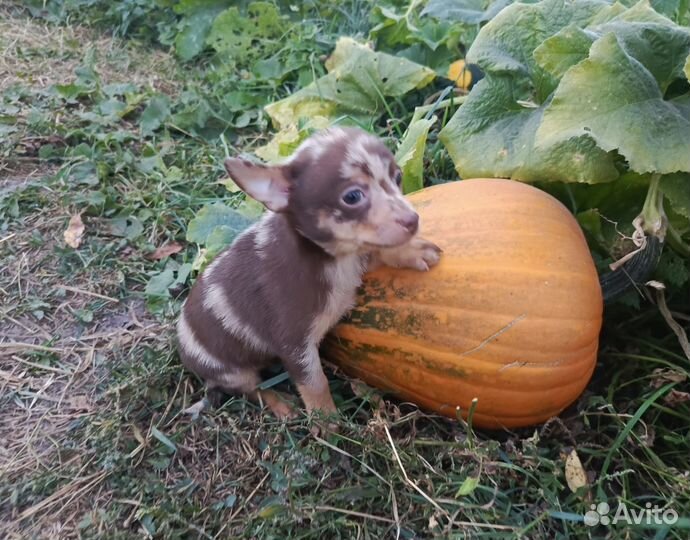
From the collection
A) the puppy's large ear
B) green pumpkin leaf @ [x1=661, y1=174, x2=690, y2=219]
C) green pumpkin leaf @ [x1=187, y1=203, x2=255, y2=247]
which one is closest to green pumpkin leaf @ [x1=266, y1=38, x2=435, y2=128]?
green pumpkin leaf @ [x1=187, y1=203, x2=255, y2=247]

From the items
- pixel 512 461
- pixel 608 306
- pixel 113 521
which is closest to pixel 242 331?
pixel 113 521

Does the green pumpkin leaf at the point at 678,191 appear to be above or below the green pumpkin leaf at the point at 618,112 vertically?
below

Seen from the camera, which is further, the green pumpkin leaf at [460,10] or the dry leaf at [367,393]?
the green pumpkin leaf at [460,10]

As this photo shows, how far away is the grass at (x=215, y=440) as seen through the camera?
2.64 metres

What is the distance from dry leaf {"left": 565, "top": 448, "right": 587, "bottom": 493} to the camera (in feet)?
8.66

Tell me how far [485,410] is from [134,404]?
1645 mm

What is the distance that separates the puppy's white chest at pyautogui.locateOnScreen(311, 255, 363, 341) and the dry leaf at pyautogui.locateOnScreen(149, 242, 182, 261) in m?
1.61

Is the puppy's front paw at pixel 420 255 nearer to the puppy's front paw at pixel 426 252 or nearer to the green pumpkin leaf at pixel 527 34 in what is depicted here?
the puppy's front paw at pixel 426 252

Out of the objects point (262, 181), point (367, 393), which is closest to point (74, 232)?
point (262, 181)

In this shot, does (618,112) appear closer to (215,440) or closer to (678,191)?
(678,191)

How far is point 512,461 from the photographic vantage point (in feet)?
9.07

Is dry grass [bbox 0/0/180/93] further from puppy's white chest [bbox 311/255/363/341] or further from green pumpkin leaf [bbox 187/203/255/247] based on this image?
puppy's white chest [bbox 311/255/363/341]

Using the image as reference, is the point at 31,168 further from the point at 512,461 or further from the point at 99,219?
the point at 512,461

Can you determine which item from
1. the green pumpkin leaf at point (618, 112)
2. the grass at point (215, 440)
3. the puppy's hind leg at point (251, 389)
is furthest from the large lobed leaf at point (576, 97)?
the puppy's hind leg at point (251, 389)
